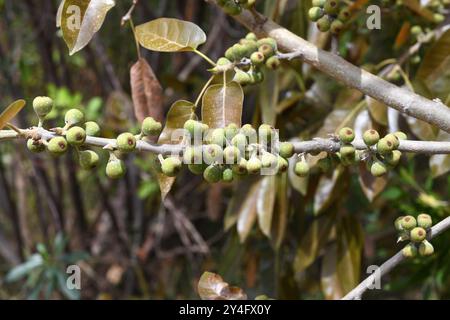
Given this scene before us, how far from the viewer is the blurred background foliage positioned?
52.2 inches

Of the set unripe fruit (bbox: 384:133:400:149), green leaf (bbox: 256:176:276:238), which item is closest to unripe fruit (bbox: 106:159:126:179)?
unripe fruit (bbox: 384:133:400:149)

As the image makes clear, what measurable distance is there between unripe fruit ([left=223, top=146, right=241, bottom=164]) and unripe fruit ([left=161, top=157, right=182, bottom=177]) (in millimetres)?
62

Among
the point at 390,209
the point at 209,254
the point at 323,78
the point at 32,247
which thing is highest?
the point at 323,78

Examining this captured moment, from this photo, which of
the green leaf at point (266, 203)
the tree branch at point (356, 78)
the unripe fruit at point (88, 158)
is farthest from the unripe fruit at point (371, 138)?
the green leaf at point (266, 203)

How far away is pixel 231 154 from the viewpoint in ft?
2.60

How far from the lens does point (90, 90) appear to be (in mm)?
2621

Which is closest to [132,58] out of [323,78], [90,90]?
Result: [90,90]

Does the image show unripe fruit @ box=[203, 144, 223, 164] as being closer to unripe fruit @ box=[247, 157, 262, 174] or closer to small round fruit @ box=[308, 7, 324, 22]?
unripe fruit @ box=[247, 157, 262, 174]

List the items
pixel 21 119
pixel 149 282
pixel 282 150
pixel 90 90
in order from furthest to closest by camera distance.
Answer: pixel 90 90
pixel 149 282
pixel 21 119
pixel 282 150

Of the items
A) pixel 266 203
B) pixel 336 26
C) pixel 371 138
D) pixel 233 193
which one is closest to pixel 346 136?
pixel 371 138

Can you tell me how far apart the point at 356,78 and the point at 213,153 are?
10.8 inches

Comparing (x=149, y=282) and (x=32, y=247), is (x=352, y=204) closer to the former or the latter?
(x=149, y=282)
